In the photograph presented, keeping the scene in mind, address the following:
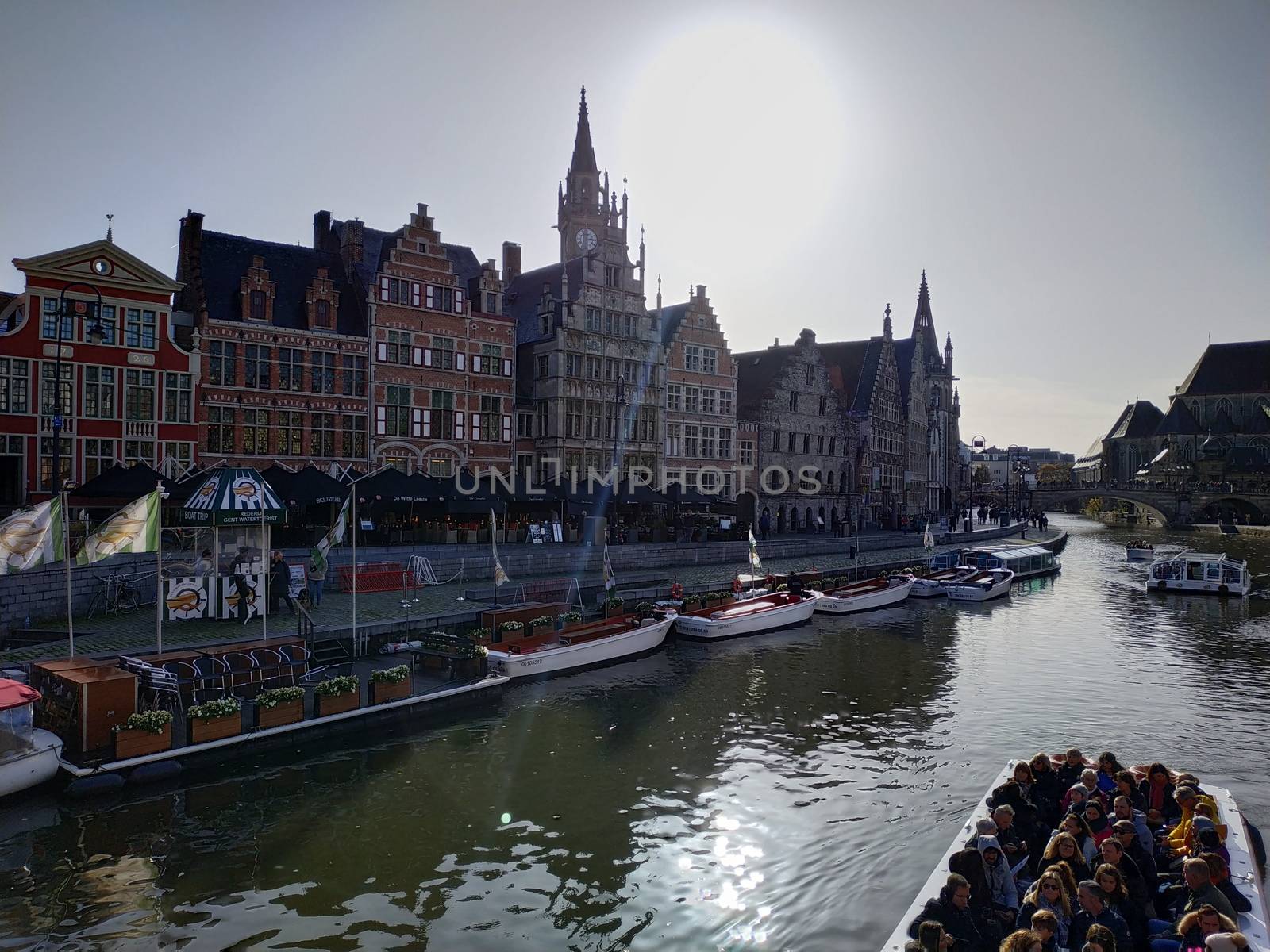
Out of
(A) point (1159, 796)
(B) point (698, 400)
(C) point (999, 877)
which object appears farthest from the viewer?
(B) point (698, 400)

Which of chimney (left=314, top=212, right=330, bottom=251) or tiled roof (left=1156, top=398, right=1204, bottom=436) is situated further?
tiled roof (left=1156, top=398, right=1204, bottom=436)

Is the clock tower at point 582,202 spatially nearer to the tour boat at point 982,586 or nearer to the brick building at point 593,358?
the brick building at point 593,358

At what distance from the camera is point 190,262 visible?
37156 mm

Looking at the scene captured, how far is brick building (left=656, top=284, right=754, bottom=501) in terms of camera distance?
2063 inches

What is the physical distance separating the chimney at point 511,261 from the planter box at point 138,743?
43.4 meters

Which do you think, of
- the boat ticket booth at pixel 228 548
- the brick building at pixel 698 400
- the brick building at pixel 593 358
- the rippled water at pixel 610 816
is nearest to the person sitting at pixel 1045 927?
the rippled water at pixel 610 816

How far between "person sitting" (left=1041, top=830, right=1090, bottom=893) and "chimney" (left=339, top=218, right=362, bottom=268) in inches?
1583

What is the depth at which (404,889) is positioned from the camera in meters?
10.8

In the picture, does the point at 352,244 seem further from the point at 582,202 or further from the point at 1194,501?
the point at 1194,501

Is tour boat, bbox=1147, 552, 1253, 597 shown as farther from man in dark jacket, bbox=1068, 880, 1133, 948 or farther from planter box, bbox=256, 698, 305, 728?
planter box, bbox=256, 698, 305, 728

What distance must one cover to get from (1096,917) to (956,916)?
50.8 inches

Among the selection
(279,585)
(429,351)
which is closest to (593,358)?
(429,351)

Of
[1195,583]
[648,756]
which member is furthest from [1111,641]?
[648,756]

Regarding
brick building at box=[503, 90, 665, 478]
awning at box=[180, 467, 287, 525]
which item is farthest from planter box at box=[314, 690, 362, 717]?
brick building at box=[503, 90, 665, 478]
